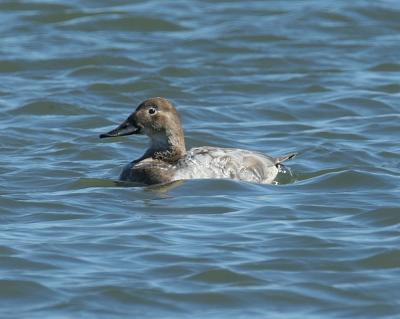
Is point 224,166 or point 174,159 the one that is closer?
point 224,166

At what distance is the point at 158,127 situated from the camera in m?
13.8

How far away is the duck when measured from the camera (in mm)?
13328

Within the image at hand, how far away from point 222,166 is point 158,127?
89 cm

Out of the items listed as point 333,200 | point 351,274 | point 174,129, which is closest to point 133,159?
point 174,129

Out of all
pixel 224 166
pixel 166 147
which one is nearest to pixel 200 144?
pixel 166 147

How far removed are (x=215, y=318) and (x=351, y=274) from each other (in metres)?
1.44

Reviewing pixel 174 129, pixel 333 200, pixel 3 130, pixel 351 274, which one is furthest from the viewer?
pixel 3 130

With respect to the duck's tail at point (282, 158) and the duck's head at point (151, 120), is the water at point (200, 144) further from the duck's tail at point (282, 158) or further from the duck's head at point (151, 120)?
the duck's head at point (151, 120)

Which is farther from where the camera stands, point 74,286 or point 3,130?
point 3,130

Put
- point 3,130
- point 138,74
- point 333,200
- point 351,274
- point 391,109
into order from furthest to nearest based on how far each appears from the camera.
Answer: point 138,74 < point 391,109 < point 3,130 < point 333,200 < point 351,274

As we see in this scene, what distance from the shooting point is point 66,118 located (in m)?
16.9

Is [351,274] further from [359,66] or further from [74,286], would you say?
[359,66]

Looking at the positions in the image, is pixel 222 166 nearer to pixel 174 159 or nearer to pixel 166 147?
pixel 174 159

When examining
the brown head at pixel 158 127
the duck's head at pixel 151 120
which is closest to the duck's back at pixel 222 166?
the brown head at pixel 158 127
